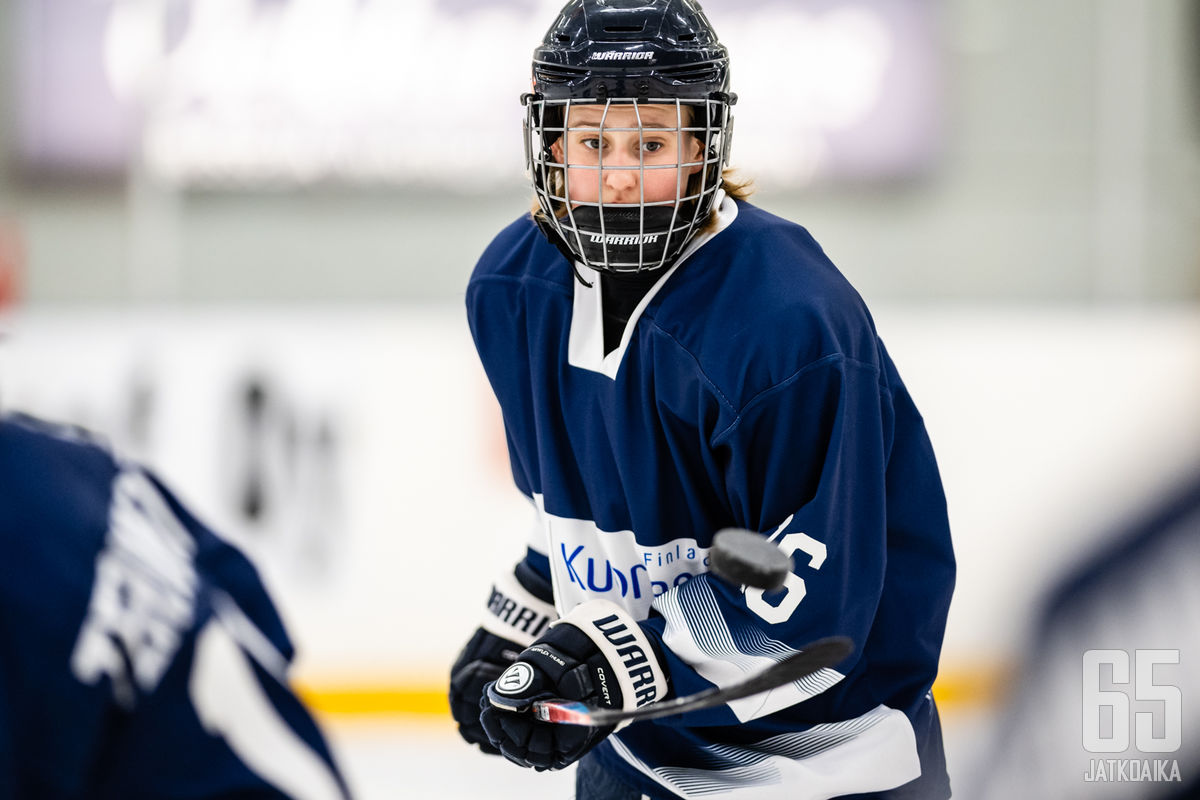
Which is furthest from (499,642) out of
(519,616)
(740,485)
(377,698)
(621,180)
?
(377,698)

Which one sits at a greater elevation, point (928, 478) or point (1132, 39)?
point (1132, 39)

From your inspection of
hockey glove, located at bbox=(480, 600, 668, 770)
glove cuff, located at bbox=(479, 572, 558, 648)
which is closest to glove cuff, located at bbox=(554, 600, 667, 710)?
hockey glove, located at bbox=(480, 600, 668, 770)

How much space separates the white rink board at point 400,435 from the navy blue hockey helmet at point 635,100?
6.98ft

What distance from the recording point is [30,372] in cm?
330

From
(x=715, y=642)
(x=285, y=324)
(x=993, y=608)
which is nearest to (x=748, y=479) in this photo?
(x=715, y=642)

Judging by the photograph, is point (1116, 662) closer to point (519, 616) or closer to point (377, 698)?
point (519, 616)

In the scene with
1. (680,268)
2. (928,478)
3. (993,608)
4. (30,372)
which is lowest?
(993,608)

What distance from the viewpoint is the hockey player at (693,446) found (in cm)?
118

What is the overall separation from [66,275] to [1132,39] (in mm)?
3116

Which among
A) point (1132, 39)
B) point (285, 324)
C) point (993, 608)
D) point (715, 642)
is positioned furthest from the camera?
point (1132, 39)

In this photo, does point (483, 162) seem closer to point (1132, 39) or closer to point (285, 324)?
point (285, 324)

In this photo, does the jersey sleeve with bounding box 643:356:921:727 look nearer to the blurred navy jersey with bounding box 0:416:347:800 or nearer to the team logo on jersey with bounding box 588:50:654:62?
the team logo on jersey with bounding box 588:50:654:62

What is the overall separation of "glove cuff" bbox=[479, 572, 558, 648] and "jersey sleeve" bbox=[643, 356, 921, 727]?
12.0 inches

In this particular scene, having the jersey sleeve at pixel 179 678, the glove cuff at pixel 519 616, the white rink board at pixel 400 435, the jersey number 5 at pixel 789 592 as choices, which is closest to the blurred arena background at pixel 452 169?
the white rink board at pixel 400 435
